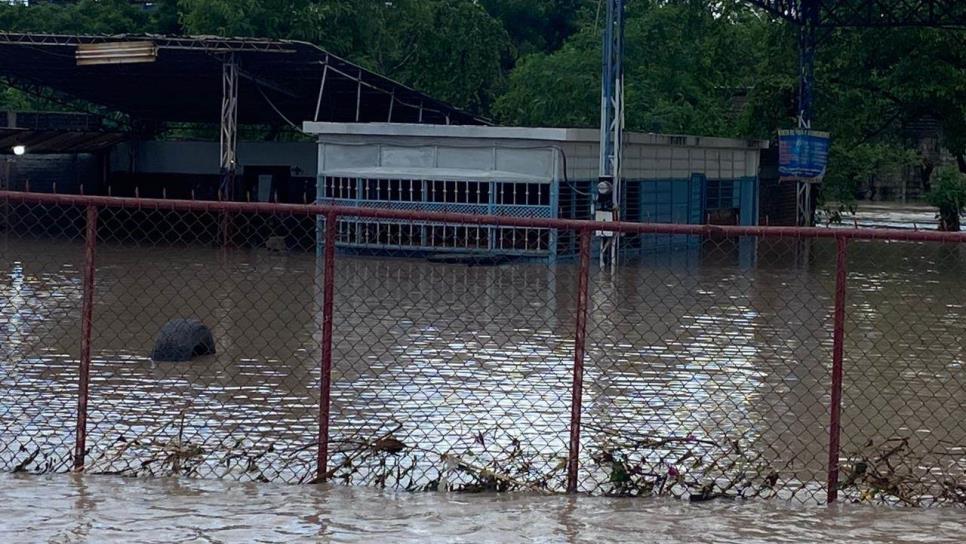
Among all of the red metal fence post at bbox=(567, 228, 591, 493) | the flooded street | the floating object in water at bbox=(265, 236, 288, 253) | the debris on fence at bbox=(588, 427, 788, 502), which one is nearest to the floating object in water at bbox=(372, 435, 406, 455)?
the flooded street

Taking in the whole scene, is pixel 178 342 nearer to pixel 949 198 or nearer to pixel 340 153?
pixel 340 153

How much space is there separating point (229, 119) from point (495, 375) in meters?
20.8

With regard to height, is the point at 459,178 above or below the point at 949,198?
above

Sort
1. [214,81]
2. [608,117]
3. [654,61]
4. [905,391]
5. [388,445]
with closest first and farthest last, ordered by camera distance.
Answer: [388,445] → [905,391] → [608,117] → [214,81] → [654,61]

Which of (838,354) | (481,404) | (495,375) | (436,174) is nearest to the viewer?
(838,354)

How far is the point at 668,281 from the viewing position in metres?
25.6

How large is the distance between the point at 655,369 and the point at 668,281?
11.5m

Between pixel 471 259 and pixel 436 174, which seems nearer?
pixel 471 259

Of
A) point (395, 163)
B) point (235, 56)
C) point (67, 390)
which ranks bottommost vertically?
point (67, 390)

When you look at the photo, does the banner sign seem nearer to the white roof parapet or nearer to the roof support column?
the white roof parapet

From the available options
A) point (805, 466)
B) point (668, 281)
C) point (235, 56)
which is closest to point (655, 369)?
point (805, 466)

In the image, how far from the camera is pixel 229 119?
33062 millimetres

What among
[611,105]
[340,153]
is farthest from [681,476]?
[340,153]

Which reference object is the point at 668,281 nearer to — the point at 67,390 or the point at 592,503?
the point at 67,390
